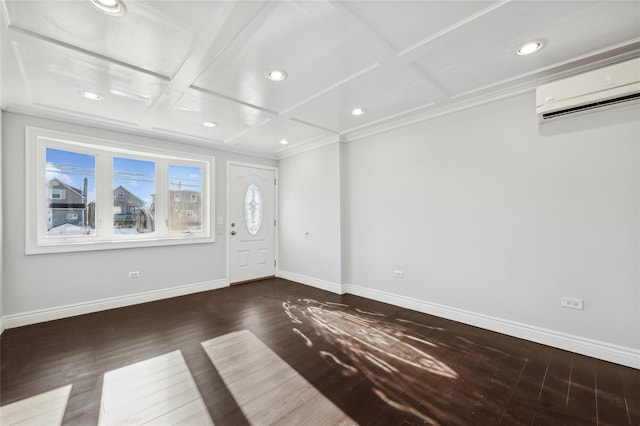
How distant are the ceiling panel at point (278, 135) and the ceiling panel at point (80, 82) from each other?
4.83 feet

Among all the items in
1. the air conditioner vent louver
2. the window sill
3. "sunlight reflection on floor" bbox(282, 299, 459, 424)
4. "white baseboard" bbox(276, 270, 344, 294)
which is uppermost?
the air conditioner vent louver

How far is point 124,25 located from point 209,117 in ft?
5.62

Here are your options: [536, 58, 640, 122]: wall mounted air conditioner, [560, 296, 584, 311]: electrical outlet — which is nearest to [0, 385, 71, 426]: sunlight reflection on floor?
[560, 296, 584, 311]: electrical outlet

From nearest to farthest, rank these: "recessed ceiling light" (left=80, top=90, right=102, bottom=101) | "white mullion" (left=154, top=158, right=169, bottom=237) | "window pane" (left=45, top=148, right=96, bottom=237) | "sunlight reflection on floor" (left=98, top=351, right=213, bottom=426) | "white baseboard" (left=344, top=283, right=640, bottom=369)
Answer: "sunlight reflection on floor" (left=98, top=351, right=213, bottom=426)
"white baseboard" (left=344, top=283, right=640, bottom=369)
"recessed ceiling light" (left=80, top=90, right=102, bottom=101)
"window pane" (left=45, top=148, right=96, bottom=237)
"white mullion" (left=154, top=158, right=169, bottom=237)

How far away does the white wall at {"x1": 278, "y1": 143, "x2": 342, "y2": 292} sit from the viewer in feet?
15.2

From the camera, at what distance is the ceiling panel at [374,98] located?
8.66ft

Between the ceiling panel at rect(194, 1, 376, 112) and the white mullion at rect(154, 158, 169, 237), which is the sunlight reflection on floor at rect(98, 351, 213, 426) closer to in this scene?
the white mullion at rect(154, 158, 169, 237)

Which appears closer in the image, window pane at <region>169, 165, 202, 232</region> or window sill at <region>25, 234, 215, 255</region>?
window sill at <region>25, 234, 215, 255</region>

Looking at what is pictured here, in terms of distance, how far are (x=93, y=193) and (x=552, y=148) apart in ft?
19.0

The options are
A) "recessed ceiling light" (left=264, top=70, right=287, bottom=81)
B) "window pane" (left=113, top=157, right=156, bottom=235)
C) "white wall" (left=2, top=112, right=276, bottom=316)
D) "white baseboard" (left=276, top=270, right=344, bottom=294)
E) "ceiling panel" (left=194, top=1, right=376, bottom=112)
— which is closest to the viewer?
"ceiling panel" (left=194, top=1, right=376, bottom=112)

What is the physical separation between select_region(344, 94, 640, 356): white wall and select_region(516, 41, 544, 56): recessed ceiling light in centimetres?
73

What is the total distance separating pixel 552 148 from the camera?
2.67 metres

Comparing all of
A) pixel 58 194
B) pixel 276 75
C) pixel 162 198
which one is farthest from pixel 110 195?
pixel 276 75

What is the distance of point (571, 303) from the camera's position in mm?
2574
